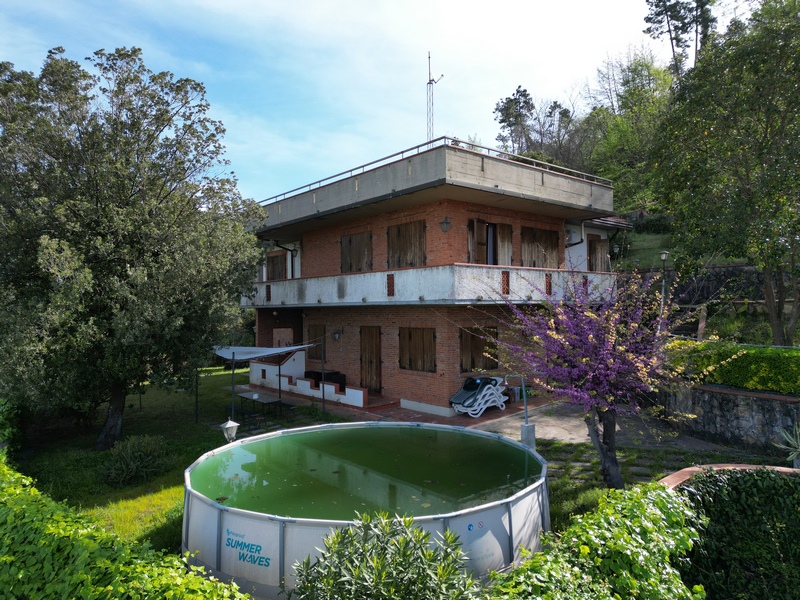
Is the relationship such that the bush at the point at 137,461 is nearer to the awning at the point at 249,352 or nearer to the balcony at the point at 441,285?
the awning at the point at 249,352

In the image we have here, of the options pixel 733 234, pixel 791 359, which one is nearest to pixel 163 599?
pixel 791 359

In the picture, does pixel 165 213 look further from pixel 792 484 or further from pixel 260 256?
pixel 792 484

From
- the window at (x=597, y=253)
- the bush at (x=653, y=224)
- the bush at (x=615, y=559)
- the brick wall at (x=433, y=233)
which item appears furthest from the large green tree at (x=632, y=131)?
the bush at (x=615, y=559)

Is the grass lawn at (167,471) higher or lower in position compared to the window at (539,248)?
lower

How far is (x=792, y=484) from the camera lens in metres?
6.17

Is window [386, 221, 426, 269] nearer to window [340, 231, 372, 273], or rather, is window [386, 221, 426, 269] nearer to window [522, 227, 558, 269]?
window [340, 231, 372, 273]

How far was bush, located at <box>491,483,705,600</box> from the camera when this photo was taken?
11.8ft

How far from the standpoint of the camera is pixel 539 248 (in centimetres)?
1817

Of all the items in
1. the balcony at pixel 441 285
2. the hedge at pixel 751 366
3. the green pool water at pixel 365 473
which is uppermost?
the balcony at pixel 441 285

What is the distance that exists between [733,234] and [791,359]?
171 inches

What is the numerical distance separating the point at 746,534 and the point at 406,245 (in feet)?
41.3

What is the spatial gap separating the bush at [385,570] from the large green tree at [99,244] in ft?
28.8

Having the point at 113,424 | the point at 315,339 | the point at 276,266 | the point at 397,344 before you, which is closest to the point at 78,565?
the point at 113,424

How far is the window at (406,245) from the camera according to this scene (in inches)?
640
